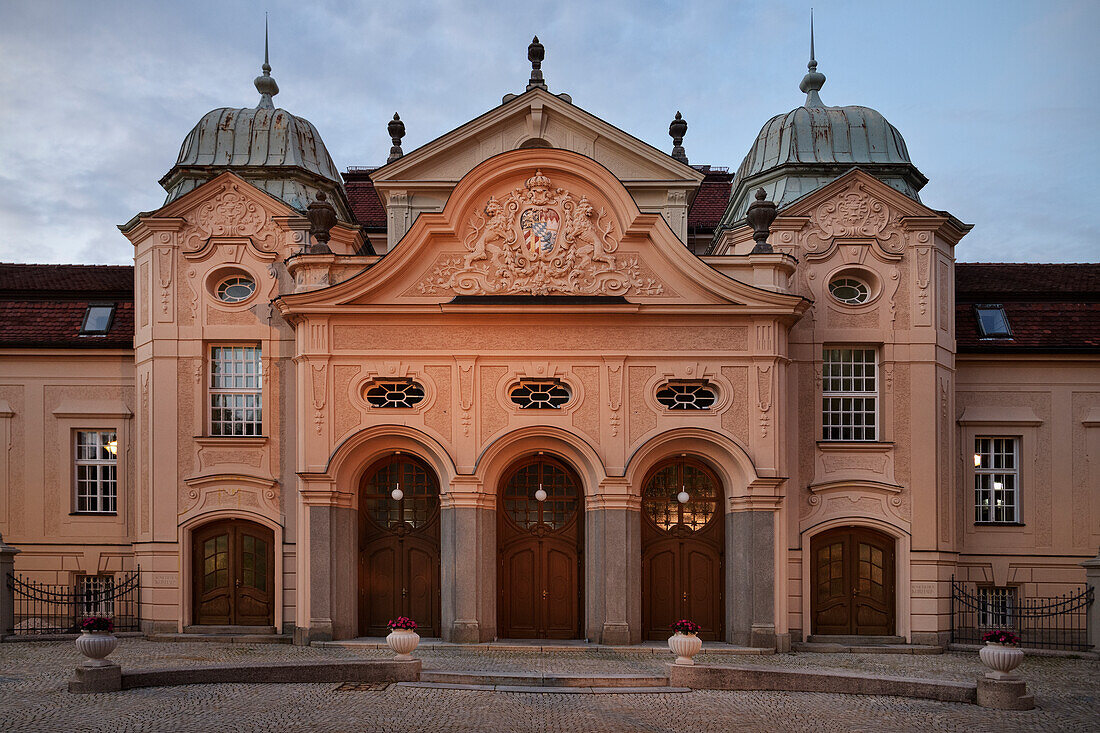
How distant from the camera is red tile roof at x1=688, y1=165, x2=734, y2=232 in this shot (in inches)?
1020

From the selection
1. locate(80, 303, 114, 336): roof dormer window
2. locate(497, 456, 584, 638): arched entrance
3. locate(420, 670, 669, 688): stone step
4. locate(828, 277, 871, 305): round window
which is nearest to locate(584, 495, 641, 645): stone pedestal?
locate(497, 456, 584, 638): arched entrance

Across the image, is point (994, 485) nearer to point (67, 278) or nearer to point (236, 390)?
point (236, 390)

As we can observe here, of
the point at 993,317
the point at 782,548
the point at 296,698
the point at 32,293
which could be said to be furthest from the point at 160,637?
the point at 993,317

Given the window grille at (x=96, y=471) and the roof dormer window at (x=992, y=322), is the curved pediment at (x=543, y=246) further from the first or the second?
the window grille at (x=96, y=471)

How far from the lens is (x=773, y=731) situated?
12750 millimetres

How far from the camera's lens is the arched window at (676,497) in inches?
812

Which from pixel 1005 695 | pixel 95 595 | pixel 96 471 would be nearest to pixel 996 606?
pixel 1005 695

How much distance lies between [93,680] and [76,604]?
8008mm

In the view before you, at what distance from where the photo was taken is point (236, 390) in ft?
70.7

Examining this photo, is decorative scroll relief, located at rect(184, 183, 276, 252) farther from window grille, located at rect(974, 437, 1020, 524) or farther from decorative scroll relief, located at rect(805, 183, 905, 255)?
window grille, located at rect(974, 437, 1020, 524)

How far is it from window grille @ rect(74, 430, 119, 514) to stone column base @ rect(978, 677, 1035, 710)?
59.3ft

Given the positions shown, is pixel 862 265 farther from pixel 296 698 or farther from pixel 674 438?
pixel 296 698

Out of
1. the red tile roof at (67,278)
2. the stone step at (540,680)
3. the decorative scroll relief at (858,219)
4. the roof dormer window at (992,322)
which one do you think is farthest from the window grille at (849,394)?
the red tile roof at (67,278)

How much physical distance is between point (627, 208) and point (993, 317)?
9648 mm
